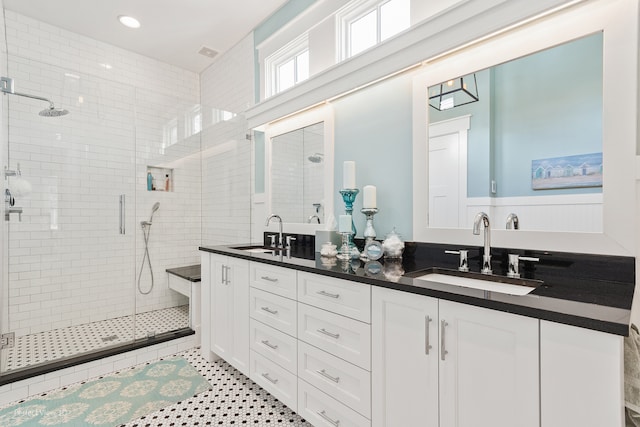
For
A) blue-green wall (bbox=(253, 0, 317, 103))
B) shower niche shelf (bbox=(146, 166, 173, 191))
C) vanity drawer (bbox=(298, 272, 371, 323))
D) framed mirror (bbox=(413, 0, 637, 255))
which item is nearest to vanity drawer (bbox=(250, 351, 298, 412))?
vanity drawer (bbox=(298, 272, 371, 323))

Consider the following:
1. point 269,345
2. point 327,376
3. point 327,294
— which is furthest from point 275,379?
point 327,294

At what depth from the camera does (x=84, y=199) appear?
2.85 metres

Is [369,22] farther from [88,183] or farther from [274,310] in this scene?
[88,183]

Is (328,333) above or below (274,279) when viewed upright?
below

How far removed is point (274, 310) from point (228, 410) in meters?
0.66

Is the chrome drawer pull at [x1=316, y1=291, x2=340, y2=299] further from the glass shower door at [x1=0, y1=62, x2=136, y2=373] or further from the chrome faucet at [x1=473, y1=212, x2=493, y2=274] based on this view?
the glass shower door at [x1=0, y1=62, x2=136, y2=373]

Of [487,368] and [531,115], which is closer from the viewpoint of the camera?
[487,368]

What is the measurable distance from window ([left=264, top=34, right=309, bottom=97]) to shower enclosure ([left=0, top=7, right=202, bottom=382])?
970 millimetres

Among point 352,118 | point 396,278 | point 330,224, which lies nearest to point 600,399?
point 396,278

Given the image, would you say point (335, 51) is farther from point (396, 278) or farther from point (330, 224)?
point (396, 278)

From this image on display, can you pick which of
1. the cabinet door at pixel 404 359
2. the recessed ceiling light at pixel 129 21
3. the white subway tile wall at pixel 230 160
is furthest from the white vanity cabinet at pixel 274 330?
the recessed ceiling light at pixel 129 21

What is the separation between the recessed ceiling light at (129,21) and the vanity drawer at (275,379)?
10.3ft

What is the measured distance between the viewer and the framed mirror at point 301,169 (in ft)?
8.05

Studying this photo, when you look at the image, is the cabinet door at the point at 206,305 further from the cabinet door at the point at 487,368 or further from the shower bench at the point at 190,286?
the cabinet door at the point at 487,368
